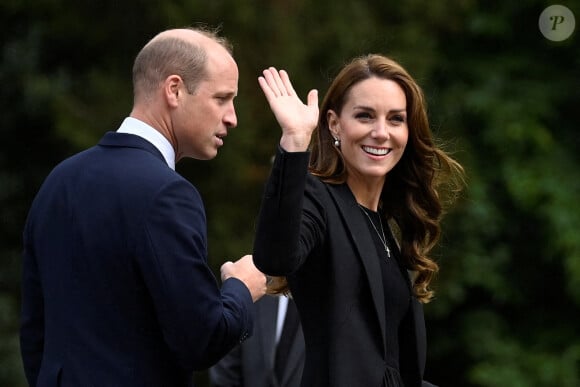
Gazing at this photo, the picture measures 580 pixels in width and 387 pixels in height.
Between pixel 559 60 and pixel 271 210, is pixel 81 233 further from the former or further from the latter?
pixel 559 60

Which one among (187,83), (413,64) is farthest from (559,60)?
(187,83)

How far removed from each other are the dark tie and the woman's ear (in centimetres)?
141

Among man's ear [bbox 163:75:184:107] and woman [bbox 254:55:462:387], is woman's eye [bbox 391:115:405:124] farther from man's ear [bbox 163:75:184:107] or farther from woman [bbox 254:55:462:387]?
man's ear [bbox 163:75:184:107]

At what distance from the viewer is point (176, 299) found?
2871 mm

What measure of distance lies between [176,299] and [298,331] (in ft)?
6.93

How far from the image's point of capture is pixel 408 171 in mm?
3844

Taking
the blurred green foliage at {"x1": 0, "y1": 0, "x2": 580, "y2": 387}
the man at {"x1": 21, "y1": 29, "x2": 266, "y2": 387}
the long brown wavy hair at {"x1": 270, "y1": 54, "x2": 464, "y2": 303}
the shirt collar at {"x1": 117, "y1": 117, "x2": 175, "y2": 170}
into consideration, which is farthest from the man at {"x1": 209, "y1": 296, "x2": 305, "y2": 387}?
the blurred green foliage at {"x1": 0, "y1": 0, "x2": 580, "y2": 387}

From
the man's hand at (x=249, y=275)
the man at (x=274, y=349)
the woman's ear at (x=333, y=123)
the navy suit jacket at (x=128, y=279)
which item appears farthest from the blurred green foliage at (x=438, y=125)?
the navy suit jacket at (x=128, y=279)

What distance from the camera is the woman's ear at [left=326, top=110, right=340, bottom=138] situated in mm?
3648

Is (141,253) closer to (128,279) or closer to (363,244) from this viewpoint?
(128,279)

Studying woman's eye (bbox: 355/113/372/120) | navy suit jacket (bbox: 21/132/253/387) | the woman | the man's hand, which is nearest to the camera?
navy suit jacket (bbox: 21/132/253/387)

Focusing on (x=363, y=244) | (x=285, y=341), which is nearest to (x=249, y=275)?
(x=363, y=244)

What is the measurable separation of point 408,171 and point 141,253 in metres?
1.23

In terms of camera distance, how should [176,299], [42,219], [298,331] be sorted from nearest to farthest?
1. [176,299]
2. [42,219]
3. [298,331]
